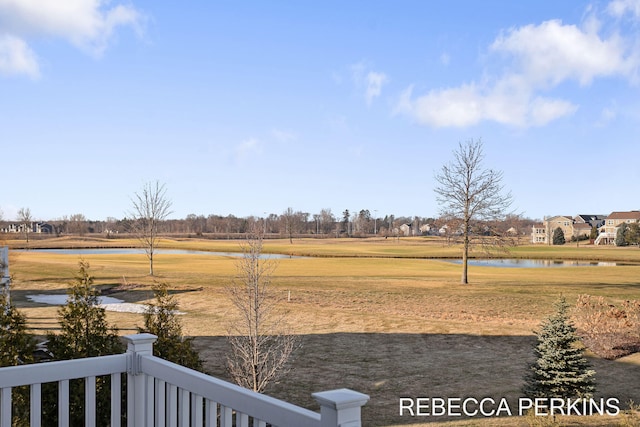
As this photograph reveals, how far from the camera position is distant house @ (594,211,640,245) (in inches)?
4031

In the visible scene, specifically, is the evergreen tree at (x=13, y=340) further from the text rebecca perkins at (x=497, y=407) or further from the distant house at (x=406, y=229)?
the distant house at (x=406, y=229)

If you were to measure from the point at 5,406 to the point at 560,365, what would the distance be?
9449mm

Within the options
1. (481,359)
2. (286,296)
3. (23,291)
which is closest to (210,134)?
(286,296)

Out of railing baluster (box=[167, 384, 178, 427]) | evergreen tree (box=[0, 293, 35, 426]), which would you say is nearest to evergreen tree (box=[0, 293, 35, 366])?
evergreen tree (box=[0, 293, 35, 426])

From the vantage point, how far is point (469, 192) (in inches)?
1250

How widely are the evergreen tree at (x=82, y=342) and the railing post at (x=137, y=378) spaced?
127 inches

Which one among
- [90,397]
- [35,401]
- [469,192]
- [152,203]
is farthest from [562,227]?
[35,401]

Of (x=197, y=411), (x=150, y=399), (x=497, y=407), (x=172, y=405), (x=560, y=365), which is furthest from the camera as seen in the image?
(x=497, y=407)

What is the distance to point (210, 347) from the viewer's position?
52.1ft

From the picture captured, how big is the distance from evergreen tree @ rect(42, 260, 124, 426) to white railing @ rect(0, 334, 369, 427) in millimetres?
3118

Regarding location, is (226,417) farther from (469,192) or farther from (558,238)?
(558,238)

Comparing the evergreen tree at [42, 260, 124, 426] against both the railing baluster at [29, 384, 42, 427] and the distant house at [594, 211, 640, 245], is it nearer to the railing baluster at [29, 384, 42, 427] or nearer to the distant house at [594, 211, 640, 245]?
the railing baluster at [29, 384, 42, 427]

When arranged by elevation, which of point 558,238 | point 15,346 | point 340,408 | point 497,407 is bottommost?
point 497,407

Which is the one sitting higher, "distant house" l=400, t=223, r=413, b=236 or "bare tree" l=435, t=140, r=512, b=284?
"bare tree" l=435, t=140, r=512, b=284
